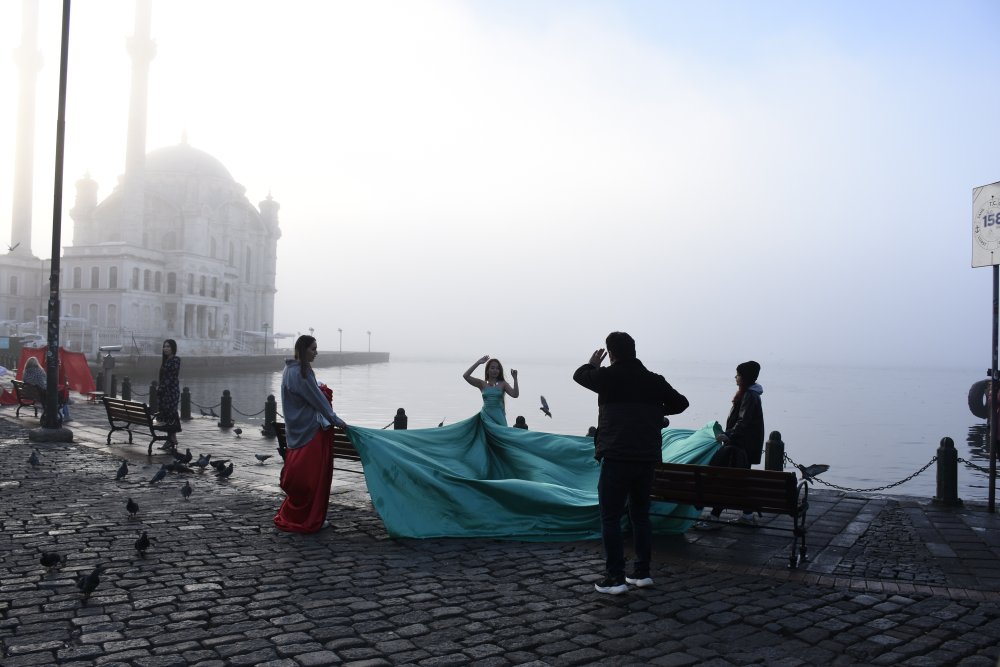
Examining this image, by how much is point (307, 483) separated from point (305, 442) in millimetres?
383

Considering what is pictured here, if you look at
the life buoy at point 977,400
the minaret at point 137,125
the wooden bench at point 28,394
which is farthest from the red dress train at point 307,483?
the minaret at point 137,125

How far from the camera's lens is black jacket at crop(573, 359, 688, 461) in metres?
5.27

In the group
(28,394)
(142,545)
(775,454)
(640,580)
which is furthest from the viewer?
(28,394)

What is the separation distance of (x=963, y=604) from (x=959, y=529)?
298cm

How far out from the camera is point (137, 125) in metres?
66.6

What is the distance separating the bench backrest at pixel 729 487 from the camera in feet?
20.0

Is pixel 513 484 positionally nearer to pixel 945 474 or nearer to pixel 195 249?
pixel 945 474

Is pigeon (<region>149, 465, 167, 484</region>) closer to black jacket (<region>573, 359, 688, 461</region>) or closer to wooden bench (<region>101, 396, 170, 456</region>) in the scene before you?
wooden bench (<region>101, 396, 170, 456</region>)

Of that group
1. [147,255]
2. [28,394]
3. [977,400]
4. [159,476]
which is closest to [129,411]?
[159,476]

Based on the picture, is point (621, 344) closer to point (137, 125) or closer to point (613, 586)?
point (613, 586)

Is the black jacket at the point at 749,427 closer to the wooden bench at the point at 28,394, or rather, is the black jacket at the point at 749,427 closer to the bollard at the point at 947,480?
the bollard at the point at 947,480

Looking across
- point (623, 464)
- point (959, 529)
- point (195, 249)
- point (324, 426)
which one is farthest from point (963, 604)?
point (195, 249)

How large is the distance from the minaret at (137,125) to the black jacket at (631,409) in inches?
2722

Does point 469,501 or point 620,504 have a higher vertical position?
point 620,504
